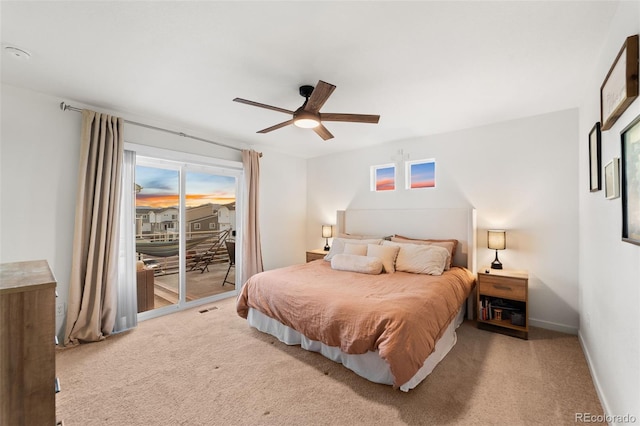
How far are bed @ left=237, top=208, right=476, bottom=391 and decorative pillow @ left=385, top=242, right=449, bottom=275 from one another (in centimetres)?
1

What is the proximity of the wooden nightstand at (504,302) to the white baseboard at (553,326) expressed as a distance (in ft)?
1.51

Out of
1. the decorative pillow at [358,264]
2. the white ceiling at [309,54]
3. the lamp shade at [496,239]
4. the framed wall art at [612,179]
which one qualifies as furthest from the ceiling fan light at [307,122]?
the lamp shade at [496,239]

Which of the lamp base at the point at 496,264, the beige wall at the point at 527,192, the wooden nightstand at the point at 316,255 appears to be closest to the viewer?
the beige wall at the point at 527,192

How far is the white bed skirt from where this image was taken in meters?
2.11

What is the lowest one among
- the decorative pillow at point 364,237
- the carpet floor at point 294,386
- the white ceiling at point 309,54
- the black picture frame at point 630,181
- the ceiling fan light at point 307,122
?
the carpet floor at point 294,386

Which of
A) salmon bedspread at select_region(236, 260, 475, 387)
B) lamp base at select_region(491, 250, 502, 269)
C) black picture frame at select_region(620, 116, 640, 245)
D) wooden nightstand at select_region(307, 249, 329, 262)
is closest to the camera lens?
black picture frame at select_region(620, 116, 640, 245)

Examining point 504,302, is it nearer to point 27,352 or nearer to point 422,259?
point 422,259

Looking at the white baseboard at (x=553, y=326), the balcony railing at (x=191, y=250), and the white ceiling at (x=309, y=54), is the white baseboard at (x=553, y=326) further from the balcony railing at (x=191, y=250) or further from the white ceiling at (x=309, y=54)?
the balcony railing at (x=191, y=250)

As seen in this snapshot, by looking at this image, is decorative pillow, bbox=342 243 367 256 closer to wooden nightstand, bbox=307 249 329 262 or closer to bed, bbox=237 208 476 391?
bed, bbox=237 208 476 391

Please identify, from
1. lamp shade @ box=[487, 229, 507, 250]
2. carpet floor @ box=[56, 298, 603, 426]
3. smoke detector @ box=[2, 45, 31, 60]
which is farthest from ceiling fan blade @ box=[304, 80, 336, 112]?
lamp shade @ box=[487, 229, 507, 250]

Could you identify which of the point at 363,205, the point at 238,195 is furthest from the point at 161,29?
the point at 363,205

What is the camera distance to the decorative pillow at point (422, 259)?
319 cm

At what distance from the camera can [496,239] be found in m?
3.23

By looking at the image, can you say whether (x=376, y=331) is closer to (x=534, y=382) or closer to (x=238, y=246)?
(x=534, y=382)
